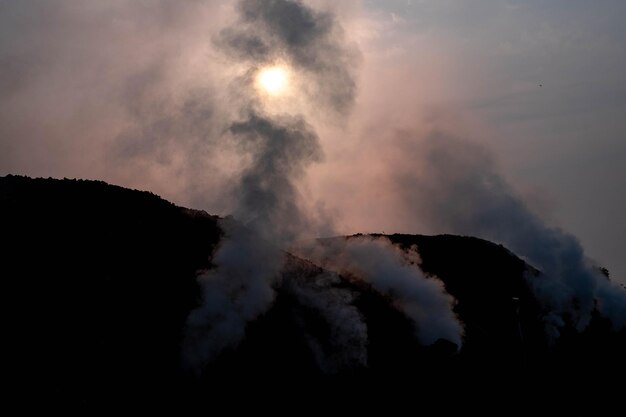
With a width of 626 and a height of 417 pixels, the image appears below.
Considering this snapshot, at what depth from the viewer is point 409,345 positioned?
35.6 meters

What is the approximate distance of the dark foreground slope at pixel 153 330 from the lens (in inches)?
1108

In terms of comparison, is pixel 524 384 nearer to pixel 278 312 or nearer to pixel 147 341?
pixel 278 312

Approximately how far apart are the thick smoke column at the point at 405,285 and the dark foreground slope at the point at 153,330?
37.5 inches

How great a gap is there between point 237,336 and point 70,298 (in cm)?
765

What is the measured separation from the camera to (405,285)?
4075 centimetres

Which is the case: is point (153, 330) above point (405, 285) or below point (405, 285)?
below

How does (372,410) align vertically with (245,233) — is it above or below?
below

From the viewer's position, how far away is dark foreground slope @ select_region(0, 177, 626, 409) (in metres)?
28.1

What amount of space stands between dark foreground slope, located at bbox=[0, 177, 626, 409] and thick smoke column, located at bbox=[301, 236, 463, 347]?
95cm

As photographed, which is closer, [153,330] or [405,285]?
[153,330]

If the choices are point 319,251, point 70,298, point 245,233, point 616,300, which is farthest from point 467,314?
point 70,298

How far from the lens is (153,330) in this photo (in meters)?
30.4

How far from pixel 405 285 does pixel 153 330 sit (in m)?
16.1

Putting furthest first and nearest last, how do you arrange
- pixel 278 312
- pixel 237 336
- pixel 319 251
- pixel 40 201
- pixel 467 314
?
pixel 319 251 → pixel 467 314 → pixel 40 201 → pixel 278 312 → pixel 237 336
